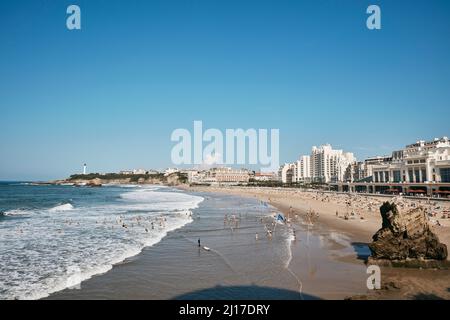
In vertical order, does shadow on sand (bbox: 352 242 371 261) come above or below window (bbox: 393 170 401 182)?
below

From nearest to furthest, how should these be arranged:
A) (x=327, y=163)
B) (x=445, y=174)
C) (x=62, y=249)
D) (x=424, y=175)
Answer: (x=62, y=249) < (x=445, y=174) < (x=424, y=175) < (x=327, y=163)

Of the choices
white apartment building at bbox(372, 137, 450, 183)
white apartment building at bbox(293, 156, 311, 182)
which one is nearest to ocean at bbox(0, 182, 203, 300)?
white apartment building at bbox(372, 137, 450, 183)

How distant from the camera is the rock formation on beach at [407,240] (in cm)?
1391

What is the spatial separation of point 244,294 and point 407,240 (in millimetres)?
7143

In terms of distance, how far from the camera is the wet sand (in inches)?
462

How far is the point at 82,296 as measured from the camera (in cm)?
1173

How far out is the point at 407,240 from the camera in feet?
46.5

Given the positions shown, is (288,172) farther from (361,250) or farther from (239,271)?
(239,271)

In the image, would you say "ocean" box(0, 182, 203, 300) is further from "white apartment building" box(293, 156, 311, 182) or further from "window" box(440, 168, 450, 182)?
"white apartment building" box(293, 156, 311, 182)

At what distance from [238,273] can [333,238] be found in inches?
415

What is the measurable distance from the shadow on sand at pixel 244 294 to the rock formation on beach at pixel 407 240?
5044mm

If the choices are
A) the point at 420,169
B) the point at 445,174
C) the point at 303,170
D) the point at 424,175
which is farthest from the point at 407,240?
the point at 303,170

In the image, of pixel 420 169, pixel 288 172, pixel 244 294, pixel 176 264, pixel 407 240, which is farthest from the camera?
pixel 288 172
